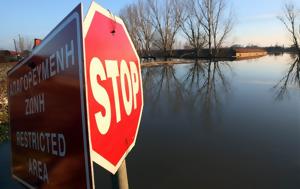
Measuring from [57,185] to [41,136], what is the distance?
0.73ft

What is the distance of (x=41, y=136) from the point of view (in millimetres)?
1116

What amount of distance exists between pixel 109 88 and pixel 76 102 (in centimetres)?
17

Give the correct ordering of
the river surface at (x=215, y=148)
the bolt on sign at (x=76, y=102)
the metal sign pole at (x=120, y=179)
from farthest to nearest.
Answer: the river surface at (x=215, y=148), the metal sign pole at (x=120, y=179), the bolt on sign at (x=76, y=102)

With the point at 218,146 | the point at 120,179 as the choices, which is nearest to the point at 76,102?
the point at 120,179

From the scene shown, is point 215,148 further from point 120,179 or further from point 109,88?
point 109,88

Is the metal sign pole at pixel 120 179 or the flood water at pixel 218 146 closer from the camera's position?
the metal sign pole at pixel 120 179

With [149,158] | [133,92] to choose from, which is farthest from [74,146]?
[149,158]

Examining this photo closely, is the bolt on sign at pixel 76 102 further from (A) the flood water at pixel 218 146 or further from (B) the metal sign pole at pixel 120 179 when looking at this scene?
(A) the flood water at pixel 218 146

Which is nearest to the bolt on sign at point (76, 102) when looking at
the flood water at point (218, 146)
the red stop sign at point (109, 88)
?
the red stop sign at point (109, 88)

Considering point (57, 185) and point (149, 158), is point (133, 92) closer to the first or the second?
point (57, 185)

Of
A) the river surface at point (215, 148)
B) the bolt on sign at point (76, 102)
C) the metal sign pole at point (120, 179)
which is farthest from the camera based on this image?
the river surface at point (215, 148)

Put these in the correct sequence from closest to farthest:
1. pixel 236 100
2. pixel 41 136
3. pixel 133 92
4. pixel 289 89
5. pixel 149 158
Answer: pixel 41 136, pixel 133 92, pixel 149 158, pixel 236 100, pixel 289 89

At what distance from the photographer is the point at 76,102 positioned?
2.80 feet

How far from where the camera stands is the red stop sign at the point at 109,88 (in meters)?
0.87
